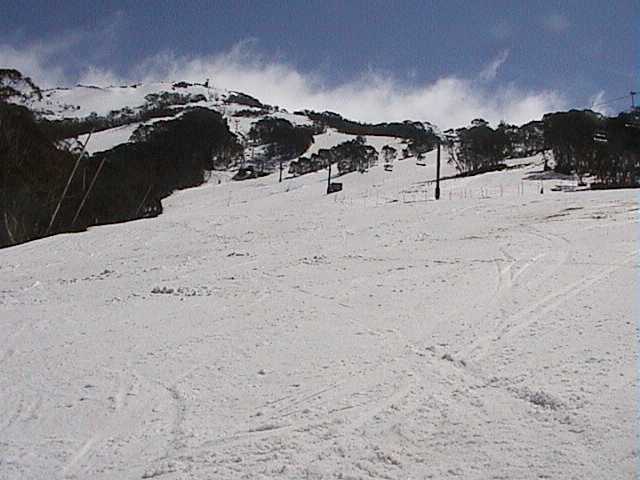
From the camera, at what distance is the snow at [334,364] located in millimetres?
5043

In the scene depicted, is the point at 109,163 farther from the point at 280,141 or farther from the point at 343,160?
the point at 280,141

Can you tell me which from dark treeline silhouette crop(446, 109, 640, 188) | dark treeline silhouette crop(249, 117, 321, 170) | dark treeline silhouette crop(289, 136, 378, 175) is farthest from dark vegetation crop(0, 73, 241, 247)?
dark treeline silhouette crop(249, 117, 321, 170)

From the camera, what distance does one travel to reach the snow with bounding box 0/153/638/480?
16.5 ft

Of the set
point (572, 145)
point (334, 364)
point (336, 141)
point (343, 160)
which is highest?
point (336, 141)

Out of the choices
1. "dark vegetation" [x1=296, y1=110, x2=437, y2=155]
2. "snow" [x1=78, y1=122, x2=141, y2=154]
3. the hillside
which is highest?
"dark vegetation" [x1=296, y1=110, x2=437, y2=155]

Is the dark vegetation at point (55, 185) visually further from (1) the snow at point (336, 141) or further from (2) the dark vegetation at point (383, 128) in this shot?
(2) the dark vegetation at point (383, 128)

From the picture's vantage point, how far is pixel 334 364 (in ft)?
24.4

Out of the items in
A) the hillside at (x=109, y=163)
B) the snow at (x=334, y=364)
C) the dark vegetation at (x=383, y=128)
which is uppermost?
the dark vegetation at (x=383, y=128)

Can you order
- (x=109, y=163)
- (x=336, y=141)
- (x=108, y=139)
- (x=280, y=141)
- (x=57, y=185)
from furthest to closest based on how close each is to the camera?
(x=336, y=141) < (x=280, y=141) < (x=108, y=139) < (x=109, y=163) < (x=57, y=185)

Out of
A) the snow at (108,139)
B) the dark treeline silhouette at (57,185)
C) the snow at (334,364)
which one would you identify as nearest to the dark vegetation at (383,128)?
the snow at (108,139)

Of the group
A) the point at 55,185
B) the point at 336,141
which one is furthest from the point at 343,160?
the point at 55,185

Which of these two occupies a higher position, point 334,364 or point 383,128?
point 383,128

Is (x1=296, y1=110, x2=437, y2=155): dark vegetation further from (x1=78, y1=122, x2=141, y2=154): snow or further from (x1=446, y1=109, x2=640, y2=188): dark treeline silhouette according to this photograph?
(x1=78, y1=122, x2=141, y2=154): snow

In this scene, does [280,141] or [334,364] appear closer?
[334,364]
